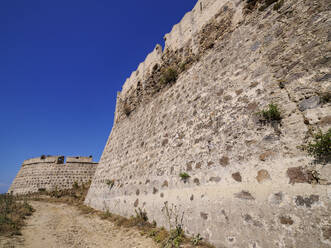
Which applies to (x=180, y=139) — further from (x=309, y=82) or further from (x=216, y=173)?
(x=309, y=82)

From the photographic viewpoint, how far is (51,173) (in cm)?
1596

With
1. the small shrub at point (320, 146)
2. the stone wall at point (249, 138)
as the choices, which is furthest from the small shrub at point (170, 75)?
the small shrub at point (320, 146)

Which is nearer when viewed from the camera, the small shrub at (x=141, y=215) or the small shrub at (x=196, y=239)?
the small shrub at (x=196, y=239)

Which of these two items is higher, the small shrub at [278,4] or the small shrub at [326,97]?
the small shrub at [278,4]

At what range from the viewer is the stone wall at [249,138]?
212 centimetres

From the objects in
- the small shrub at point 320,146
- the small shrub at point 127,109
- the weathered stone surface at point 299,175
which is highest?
the small shrub at point 127,109

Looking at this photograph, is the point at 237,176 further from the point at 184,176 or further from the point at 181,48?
the point at 181,48

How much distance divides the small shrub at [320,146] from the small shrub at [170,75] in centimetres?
468

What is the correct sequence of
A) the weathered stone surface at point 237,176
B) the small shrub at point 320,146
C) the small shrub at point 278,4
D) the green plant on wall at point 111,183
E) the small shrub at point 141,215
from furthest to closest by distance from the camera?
the green plant on wall at point 111,183 < the small shrub at point 141,215 < the small shrub at point 278,4 < the weathered stone surface at point 237,176 < the small shrub at point 320,146

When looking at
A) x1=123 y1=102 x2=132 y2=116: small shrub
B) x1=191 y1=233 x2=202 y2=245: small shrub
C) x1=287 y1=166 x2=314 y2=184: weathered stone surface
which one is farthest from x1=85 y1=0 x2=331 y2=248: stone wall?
x1=123 y1=102 x2=132 y2=116: small shrub

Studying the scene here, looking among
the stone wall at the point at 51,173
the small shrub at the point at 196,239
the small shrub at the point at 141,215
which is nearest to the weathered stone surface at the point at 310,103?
the small shrub at the point at 196,239

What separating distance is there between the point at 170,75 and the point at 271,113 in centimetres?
427

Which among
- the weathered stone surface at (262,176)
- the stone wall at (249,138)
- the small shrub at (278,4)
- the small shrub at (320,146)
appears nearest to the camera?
the small shrub at (320,146)

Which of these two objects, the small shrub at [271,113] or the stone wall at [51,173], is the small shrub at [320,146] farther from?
the stone wall at [51,173]
